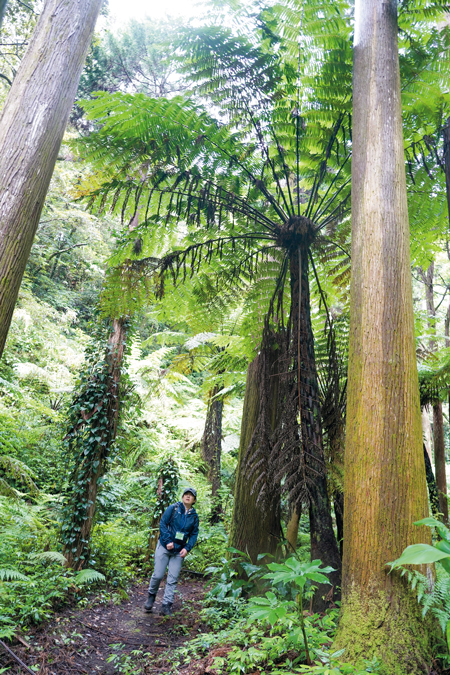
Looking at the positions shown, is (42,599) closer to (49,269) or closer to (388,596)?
(388,596)

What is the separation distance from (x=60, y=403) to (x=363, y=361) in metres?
10.4

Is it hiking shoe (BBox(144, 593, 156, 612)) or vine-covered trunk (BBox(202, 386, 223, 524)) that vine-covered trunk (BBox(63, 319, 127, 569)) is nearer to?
hiking shoe (BBox(144, 593, 156, 612))

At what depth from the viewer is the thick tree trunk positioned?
2.48 metres

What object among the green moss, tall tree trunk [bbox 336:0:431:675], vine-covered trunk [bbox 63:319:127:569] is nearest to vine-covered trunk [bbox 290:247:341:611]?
tall tree trunk [bbox 336:0:431:675]

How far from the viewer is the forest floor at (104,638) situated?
2.96 m

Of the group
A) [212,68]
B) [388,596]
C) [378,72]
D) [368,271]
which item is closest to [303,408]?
[368,271]

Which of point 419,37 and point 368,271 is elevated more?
point 419,37

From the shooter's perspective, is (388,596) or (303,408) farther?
(303,408)

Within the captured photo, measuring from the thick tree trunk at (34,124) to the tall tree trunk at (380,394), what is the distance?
6.85ft

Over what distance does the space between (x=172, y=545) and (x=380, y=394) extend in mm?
3519

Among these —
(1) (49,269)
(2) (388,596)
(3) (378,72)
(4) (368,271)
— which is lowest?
(2) (388,596)

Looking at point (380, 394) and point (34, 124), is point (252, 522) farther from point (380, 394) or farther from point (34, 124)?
point (34, 124)

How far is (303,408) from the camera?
2.80 metres

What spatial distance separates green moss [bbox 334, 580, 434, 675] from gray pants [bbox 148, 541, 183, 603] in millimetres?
3145
